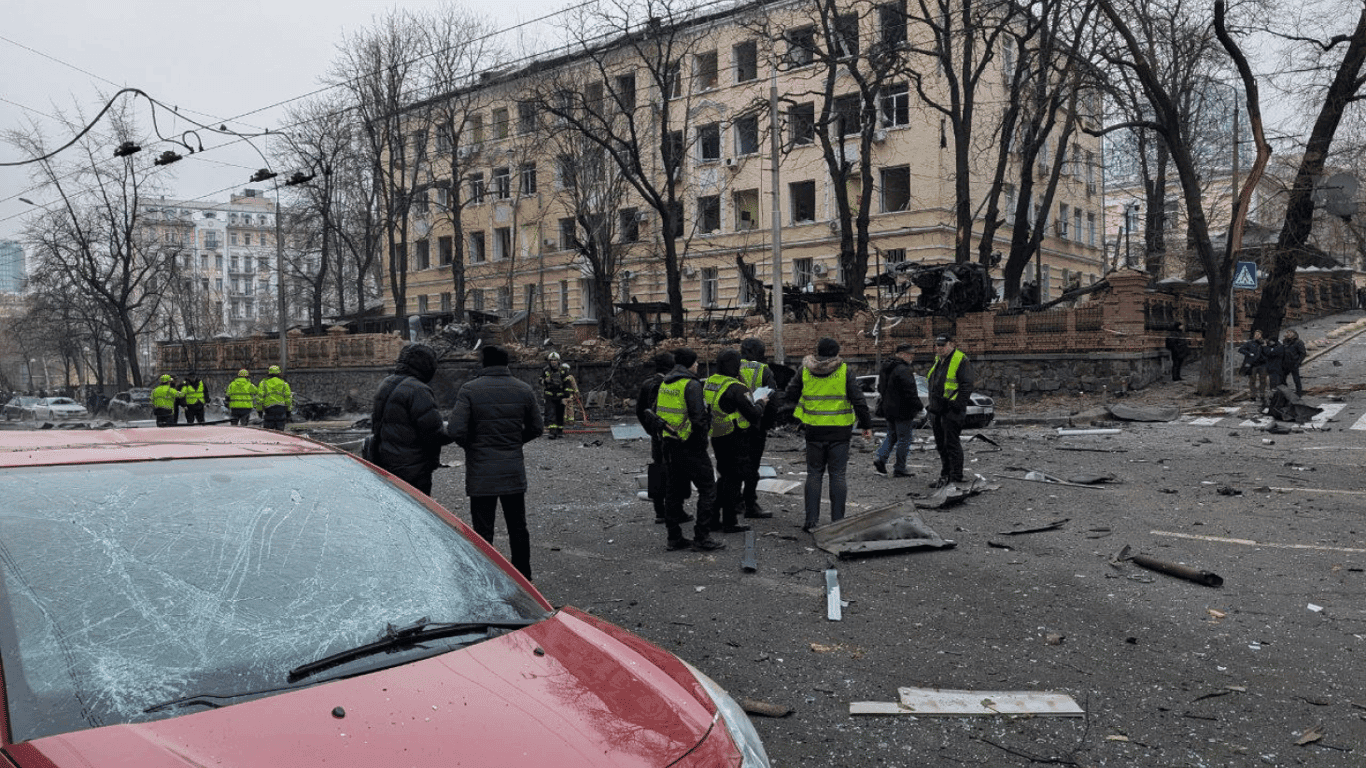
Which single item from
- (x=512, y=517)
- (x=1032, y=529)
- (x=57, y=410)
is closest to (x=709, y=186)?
(x=57, y=410)

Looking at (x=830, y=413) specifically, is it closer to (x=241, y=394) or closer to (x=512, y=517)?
(x=512, y=517)

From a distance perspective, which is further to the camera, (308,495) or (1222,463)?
(1222,463)

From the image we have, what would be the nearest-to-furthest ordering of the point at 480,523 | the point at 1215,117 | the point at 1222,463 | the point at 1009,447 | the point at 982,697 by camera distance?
the point at 982,697 < the point at 480,523 < the point at 1222,463 < the point at 1009,447 < the point at 1215,117

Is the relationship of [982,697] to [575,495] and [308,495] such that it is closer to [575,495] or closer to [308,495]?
[308,495]

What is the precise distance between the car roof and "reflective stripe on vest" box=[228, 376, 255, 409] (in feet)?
65.0

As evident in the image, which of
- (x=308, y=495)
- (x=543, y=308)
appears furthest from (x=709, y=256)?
(x=308, y=495)

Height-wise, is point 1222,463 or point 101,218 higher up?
point 101,218

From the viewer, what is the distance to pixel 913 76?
2612 centimetres

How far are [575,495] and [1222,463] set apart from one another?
28.0ft

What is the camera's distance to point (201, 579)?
2.73m

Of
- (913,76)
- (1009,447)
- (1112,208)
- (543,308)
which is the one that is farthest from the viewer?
(1112,208)

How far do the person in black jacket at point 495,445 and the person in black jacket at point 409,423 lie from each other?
0.19 m

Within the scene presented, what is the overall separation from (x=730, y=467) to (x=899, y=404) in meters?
3.85

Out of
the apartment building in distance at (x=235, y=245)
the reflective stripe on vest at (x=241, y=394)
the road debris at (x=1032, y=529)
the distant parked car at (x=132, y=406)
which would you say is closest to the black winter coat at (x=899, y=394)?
the road debris at (x=1032, y=529)
